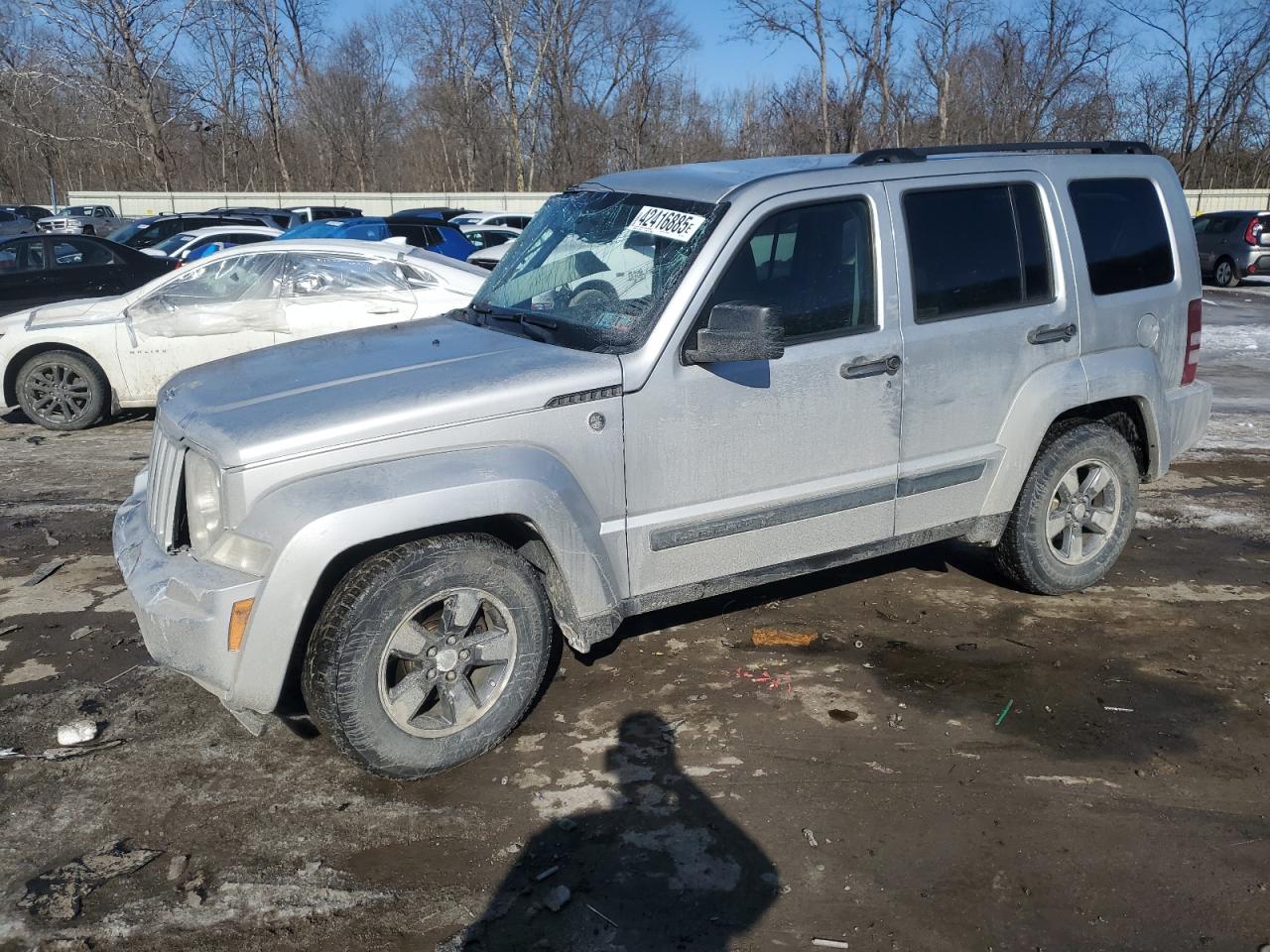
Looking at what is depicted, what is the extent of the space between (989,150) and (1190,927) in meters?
3.36

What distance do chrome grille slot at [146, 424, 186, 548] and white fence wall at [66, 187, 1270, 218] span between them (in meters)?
39.3

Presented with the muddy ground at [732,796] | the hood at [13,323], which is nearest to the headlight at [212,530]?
the muddy ground at [732,796]

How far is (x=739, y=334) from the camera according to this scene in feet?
12.4

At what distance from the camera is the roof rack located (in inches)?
177

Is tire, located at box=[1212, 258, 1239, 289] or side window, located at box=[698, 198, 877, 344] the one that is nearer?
side window, located at box=[698, 198, 877, 344]

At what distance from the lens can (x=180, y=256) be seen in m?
16.3

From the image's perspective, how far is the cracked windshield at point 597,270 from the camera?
403 cm

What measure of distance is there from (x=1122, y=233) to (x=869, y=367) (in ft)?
5.81

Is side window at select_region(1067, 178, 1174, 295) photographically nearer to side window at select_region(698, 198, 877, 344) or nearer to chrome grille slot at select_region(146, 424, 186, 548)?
side window at select_region(698, 198, 877, 344)

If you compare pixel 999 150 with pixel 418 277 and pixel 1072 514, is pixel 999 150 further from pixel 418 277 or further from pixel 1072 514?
pixel 418 277

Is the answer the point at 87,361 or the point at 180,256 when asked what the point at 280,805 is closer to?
the point at 87,361

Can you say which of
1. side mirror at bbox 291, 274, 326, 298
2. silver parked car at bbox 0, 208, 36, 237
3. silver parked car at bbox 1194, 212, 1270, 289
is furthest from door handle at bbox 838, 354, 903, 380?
silver parked car at bbox 0, 208, 36, 237

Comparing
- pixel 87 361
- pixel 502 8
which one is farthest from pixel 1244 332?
pixel 502 8

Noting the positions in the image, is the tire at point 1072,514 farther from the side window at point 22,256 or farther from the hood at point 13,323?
the side window at point 22,256
